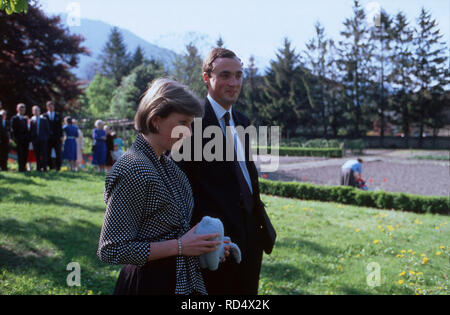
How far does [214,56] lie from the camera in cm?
209

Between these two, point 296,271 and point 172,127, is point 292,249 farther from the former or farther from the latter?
point 172,127

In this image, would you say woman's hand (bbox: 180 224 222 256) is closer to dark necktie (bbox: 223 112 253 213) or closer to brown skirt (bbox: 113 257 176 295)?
brown skirt (bbox: 113 257 176 295)

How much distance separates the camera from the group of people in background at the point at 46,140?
10.1 meters

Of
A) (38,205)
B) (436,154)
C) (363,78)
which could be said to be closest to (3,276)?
(38,205)

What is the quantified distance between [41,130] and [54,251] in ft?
22.5

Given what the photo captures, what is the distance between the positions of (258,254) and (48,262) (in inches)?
116

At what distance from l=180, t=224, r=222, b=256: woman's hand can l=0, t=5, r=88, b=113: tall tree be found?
15716 mm

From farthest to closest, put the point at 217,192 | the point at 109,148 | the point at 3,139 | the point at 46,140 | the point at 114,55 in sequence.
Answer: the point at 114,55
the point at 109,148
the point at 3,139
the point at 46,140
the point at 217,192

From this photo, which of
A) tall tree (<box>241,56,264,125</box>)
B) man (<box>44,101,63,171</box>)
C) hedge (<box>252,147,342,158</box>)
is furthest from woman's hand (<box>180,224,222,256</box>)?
hedge (<box>252,147,342,158</box>)

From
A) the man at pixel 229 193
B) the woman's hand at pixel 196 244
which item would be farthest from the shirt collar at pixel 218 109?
the woman's hand at pixel 196 244

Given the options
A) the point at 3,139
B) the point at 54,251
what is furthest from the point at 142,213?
the point at 3,139

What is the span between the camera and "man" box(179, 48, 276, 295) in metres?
1.96
